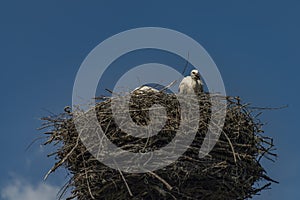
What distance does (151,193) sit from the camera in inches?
246

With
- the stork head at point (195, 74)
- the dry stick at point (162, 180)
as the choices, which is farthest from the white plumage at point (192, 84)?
the dry stick at point (162, 180)

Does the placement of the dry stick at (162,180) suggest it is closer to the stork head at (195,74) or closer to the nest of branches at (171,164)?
the nest of branches at (171,164)

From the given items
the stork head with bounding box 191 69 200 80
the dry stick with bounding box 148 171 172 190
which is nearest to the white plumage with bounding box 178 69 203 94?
the stork head with bounding box 191 69 200 80

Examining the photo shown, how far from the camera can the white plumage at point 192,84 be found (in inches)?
297

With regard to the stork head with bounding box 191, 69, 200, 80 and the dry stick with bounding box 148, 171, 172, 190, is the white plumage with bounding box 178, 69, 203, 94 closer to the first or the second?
the stork head with bounding box 191, 69, 200, 80

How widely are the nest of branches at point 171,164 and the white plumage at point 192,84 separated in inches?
31.5

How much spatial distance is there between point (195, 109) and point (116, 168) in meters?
0.93

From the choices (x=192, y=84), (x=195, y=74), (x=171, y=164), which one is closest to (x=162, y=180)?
(x=171, y=164)

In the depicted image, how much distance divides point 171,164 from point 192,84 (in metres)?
1.59

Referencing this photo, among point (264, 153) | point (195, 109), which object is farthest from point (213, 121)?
point (264, 153)

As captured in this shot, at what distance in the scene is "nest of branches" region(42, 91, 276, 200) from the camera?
622 cm

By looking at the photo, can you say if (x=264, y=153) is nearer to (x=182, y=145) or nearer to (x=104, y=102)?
(x=182, y=145)

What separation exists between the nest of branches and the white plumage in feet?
2.62

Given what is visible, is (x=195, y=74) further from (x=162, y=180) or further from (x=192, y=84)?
(x=162, y=180)
